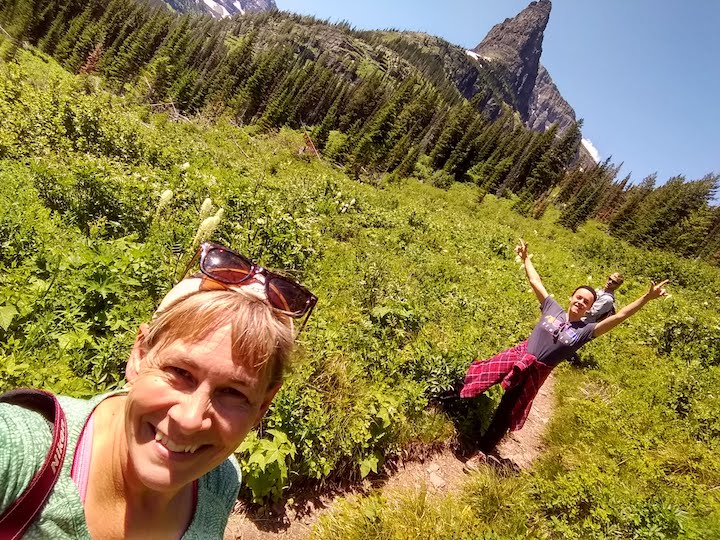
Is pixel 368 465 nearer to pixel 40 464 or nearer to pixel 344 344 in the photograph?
pixel 344 344

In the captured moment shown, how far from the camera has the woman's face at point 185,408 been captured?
50.8 inches

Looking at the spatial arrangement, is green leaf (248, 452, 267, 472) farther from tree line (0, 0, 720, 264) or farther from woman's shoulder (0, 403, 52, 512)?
tree line (0, 0, 720, 264)

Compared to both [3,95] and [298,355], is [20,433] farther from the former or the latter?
[3,95]

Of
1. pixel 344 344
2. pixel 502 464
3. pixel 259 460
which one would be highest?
pixel 344 344

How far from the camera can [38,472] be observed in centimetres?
109

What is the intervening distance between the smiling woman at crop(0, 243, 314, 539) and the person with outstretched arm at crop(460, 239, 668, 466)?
4.58 meters

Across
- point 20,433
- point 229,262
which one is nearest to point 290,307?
point 229,262

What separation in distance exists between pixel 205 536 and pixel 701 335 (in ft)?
48.0

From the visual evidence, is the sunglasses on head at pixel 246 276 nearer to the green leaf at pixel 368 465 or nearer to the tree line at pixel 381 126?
the green leaf at pixel 368 465

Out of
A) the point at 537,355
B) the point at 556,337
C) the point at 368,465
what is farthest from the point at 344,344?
the point at 556,337

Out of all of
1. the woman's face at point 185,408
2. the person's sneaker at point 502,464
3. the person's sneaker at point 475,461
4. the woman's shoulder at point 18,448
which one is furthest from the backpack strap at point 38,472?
the person's sneaker at point 502,464

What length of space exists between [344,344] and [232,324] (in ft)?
14.5

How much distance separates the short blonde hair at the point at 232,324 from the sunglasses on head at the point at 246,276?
10cm

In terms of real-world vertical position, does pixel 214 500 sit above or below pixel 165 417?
below
